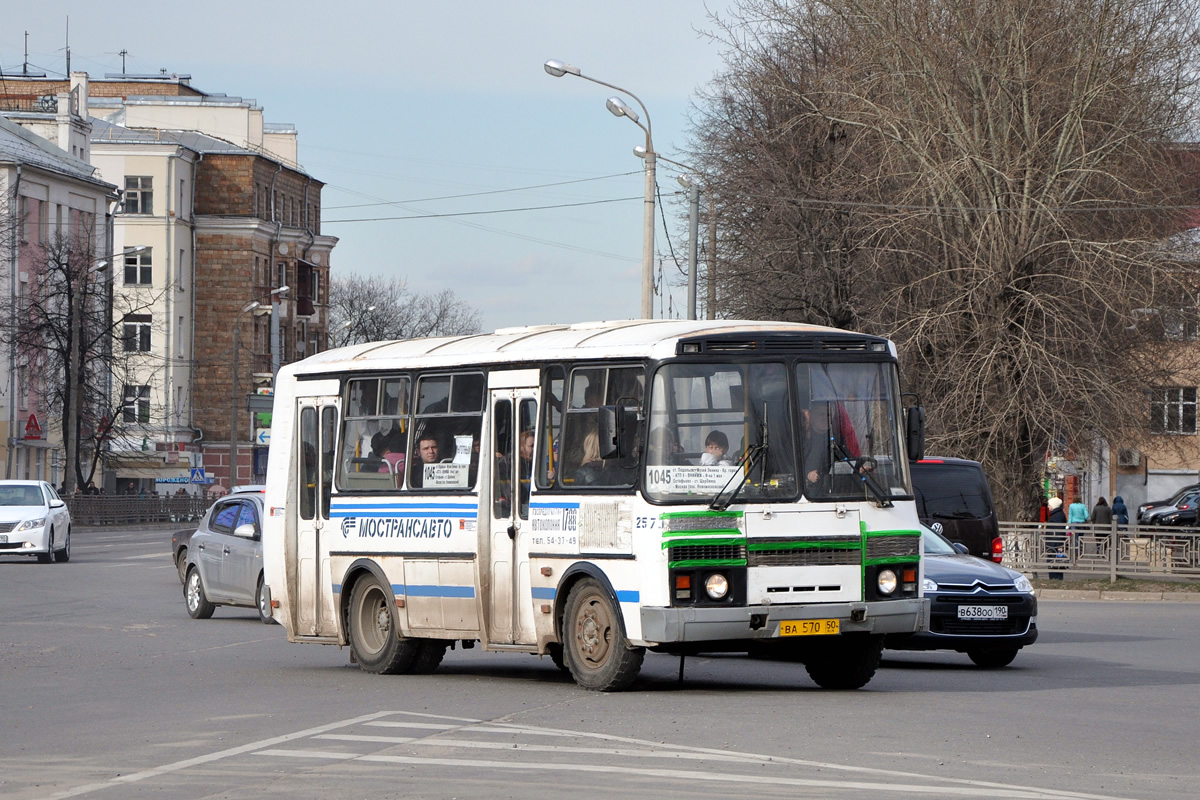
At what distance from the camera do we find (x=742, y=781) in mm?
9047

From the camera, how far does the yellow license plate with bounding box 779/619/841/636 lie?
42.7 ft

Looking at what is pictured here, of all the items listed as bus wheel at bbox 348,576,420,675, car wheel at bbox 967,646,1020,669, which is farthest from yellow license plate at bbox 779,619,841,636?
car wheel at bbox 967,646,1020,669

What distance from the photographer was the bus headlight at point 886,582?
13.4m

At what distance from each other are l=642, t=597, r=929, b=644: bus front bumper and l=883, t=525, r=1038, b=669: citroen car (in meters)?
3.00

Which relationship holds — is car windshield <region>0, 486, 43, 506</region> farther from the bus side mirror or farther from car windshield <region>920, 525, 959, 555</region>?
the bus side mirror

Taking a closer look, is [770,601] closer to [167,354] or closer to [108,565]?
[108,565]

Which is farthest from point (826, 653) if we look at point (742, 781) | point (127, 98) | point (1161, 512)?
point (127, 98)

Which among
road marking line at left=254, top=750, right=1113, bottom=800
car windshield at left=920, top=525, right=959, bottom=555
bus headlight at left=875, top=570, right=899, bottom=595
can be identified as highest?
car windshield at left=920, top=525, right=959, bottom=555

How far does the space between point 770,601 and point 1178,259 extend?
22293 millimetres

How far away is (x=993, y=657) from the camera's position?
55.5 ft

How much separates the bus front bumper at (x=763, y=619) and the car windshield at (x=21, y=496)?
2648 centimetres

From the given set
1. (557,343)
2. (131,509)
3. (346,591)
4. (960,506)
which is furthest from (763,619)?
(131,509)

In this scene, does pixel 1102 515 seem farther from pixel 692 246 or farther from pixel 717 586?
pixel 717 586

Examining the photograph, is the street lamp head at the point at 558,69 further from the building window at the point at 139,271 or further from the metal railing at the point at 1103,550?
the building window at the point at 139,271
